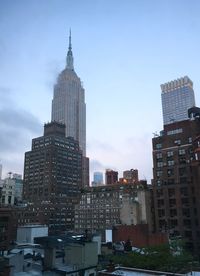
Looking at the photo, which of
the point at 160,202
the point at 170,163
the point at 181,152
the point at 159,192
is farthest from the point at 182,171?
the point at 160,202

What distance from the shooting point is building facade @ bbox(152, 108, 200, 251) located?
92.7m

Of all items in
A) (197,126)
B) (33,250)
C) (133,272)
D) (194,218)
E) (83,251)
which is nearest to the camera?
(133,272)

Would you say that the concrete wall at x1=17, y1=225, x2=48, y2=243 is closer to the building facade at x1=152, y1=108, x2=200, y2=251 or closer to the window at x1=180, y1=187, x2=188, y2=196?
the building facade at x1=152, y1=108, x2=200, y2=251

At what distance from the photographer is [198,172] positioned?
297 feet

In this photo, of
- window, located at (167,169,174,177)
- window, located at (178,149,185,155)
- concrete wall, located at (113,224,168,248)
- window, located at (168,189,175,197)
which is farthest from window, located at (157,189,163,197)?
window, located at (178,149,185,155)

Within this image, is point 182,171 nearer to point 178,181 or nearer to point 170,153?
point 178,181

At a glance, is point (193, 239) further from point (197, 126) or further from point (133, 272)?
point (133, 272)

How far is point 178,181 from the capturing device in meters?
100

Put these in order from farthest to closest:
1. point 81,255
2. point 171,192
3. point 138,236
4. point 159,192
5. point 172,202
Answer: point 159,192 < point 171,192 < point 172,202 < point 138,236 < point 81,255

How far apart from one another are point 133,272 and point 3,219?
6357 centimetres

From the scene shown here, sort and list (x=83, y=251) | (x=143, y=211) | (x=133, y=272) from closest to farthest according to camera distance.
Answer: (x=133, y=272), (x=83, y=251), (x=143, y=211)

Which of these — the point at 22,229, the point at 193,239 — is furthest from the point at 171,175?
the point at 22,229

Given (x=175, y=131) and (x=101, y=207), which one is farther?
(x=101, y=207)

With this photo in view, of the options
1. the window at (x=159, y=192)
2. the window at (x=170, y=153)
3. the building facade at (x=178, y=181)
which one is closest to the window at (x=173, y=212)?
the building facade at (x=178, y=181)
